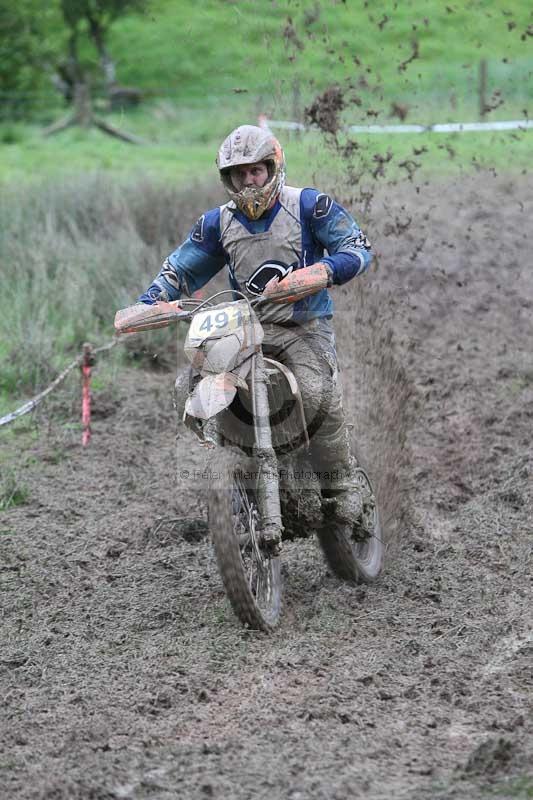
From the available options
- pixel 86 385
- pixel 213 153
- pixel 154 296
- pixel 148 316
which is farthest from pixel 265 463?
pixel 213 153

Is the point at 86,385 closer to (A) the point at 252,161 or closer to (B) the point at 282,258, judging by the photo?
(B) the point at 282,258

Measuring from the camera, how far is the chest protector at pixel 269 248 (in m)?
5.44

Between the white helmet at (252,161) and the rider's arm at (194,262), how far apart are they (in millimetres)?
295

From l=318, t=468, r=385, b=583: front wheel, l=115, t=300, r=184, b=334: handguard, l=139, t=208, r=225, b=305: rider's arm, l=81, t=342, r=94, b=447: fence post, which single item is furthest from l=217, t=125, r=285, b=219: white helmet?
l=81, t=342, r=94, b=447: fence post

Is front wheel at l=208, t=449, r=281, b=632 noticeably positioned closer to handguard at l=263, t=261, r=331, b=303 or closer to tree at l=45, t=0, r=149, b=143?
handguard at l=263, t=261, r=331, b=303

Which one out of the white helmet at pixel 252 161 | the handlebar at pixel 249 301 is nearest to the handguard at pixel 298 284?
the handlebar at pixel 249 301

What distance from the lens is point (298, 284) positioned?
508 centimetres

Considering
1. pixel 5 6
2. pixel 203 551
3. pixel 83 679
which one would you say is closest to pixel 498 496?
pixel 203 551

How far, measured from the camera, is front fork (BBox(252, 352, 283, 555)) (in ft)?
17.0

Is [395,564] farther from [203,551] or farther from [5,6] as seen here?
[5,6]

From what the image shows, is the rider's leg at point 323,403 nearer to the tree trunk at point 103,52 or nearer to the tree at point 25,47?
the tree trunk at point 103,52

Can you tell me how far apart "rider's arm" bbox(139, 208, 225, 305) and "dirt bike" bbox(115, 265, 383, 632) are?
0.24 m

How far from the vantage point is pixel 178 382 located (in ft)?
17.4

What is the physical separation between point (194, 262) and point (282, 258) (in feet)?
1.56
